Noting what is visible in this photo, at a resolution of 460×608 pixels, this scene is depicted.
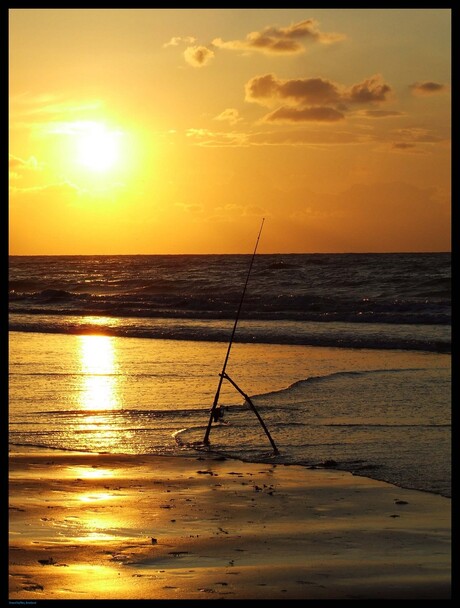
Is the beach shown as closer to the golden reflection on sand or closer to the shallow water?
the golden reflection on sand

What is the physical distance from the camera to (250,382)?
14180 millimetres

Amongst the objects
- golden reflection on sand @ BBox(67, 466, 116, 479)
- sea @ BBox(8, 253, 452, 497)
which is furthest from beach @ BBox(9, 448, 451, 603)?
sea @ BBox(8, 253, 452, 497)

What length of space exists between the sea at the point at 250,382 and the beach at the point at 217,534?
2.40ft

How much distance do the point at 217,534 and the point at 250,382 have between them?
26.4 ft

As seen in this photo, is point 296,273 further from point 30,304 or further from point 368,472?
point 368,472

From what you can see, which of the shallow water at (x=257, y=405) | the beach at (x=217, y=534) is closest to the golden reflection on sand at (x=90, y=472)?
the beach at (x=217, y=534)

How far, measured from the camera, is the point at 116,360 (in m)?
17.2

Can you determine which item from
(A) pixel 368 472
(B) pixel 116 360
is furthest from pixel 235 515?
(B) pixel 116 360

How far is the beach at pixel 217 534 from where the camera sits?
5.16 m

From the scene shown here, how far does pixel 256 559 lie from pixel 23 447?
4205 mm

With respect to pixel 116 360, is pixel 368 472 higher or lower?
lower

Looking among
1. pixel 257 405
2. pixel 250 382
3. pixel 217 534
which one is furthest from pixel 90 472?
pixel 250 382

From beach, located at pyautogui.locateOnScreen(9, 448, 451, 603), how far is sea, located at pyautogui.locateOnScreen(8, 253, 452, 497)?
0.73 meters

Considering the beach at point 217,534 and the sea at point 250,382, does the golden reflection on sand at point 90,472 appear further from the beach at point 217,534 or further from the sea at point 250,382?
the sea at point 250,382
